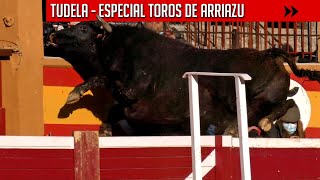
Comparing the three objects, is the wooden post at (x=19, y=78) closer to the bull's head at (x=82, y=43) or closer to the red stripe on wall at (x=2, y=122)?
the red stripe on wall at (x=2, y=122)

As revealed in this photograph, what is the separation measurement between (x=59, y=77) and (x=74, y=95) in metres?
Answer: 0.47

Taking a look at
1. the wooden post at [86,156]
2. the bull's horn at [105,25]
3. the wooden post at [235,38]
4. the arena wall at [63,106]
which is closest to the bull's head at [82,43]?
the bull's horn at [105,25]

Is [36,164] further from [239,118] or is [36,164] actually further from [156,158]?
[239,118]

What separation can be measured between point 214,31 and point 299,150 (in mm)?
3420

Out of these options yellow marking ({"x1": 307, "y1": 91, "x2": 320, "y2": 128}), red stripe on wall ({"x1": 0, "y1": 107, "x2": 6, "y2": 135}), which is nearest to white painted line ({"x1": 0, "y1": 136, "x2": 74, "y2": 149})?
red stripe on wall ({"x1": 0, "y1": 107, "x2": 6, "y2": 135})

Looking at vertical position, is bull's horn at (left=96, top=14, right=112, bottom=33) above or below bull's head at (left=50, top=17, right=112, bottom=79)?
above

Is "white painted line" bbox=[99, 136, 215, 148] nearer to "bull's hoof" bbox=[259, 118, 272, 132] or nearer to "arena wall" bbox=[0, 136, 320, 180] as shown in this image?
"arena wall" bbox=[0, 136, 320, 180]

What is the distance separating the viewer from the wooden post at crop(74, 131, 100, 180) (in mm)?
6508

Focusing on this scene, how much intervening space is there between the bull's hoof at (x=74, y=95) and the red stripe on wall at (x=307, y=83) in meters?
2.62

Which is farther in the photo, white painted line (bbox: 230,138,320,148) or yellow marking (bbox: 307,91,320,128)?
yellow marking (bbox: 307,91,320,128)

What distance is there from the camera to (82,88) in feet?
30.6

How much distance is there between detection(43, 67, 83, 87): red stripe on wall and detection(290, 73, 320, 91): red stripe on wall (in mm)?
2552

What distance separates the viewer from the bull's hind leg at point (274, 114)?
30.2 ft

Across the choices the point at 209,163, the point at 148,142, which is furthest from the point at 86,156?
the point at 209,163
